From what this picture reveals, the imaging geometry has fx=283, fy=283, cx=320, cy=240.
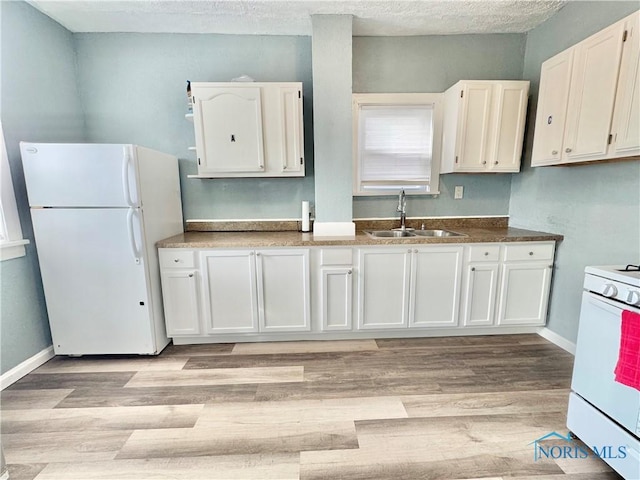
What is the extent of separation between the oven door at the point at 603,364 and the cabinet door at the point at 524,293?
990 mm

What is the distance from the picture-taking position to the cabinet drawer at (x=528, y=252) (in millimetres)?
2312

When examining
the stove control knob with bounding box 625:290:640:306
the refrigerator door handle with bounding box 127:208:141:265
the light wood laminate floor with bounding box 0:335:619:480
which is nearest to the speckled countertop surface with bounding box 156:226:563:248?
the refrigerator door handle with bounding box 127:208:141:265

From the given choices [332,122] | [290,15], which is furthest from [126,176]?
[290,15]

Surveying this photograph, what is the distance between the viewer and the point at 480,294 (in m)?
2.38

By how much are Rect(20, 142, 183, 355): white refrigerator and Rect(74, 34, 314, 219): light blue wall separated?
23.6 inches

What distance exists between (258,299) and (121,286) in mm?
1002

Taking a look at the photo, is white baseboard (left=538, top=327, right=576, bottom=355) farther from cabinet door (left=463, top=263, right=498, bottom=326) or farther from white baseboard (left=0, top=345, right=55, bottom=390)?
white baseboard (left=0, top=345, right=55, bottom=390)

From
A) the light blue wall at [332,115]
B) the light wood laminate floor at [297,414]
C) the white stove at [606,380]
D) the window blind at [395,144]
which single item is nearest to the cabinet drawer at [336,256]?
the light blue wall at [332,115]

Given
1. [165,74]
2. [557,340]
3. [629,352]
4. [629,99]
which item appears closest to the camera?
[629,352]

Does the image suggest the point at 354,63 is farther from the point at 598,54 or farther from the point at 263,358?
the point at 263,358

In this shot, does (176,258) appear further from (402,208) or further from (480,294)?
(480,294)

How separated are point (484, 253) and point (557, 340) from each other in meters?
0.95

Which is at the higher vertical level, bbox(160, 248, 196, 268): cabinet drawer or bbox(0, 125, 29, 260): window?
bbox(0, 125, 29, 260): window

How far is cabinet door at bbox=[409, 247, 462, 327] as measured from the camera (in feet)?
7.55
